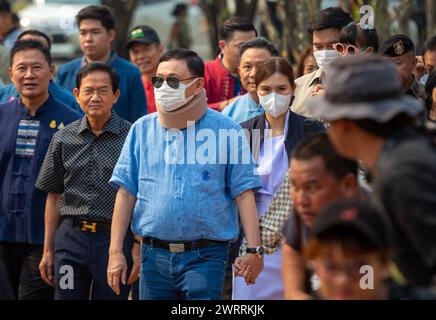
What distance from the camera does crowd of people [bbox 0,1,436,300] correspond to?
14.6ft

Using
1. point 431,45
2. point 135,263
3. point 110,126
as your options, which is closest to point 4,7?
point 110,126

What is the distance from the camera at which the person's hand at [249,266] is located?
23.5 ft

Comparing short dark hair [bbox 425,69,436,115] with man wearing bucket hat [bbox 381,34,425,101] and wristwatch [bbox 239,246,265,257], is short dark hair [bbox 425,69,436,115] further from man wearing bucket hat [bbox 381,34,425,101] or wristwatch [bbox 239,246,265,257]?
wristwatch [bbox 239,246,265,257]

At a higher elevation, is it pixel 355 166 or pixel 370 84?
pixel 370 84

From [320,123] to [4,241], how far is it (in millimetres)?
2585

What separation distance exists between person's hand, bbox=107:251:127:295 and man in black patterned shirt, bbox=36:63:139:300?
25.3 inches

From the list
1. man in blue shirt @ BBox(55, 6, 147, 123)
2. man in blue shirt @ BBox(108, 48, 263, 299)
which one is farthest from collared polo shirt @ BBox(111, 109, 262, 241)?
man in blue shirt @ BBox(55, 6, 147, 123)

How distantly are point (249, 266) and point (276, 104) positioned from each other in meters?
1.28

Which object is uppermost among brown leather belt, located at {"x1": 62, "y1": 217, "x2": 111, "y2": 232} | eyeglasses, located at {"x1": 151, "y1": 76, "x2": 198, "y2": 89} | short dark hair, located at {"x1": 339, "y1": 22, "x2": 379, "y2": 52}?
short dark hair, located at {"x1": 339, "y1": 22, "x2": 379, "y2": 52}

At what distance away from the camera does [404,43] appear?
8.44 meters

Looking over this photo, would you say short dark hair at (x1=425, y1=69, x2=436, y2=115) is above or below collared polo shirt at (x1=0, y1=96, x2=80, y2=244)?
above

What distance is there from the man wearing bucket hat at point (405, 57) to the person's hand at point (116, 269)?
2.38 metres
